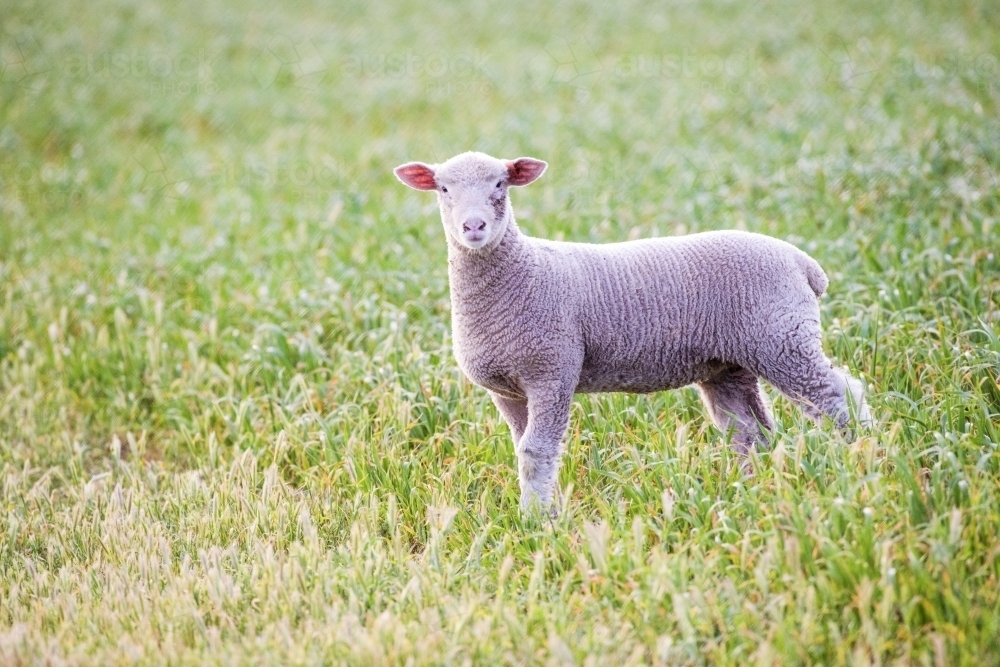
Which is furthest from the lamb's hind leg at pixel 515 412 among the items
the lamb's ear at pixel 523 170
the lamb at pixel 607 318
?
the lamb's ear at pixel 523 170

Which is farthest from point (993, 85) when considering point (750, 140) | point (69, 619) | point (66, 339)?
point (69, 619)

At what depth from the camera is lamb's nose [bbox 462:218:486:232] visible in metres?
3.72

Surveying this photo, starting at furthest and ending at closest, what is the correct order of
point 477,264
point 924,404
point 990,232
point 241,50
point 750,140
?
point 241,50
point 750,140
point 990,232
point 924,404
point 477,264

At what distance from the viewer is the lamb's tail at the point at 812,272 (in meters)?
4.15

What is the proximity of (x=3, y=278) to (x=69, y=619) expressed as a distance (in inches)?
189

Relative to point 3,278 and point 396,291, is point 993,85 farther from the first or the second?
point 3,278

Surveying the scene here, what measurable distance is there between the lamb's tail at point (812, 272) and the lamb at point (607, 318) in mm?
14

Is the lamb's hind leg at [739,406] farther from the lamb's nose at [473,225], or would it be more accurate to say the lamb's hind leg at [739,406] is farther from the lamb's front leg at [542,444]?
the lamb's nose at [473,225]

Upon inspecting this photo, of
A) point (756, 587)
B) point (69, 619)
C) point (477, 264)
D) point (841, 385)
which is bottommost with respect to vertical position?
point (69, 619)

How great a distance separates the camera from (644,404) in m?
4.90

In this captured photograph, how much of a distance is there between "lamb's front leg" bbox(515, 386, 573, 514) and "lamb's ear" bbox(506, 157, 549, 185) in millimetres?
881
